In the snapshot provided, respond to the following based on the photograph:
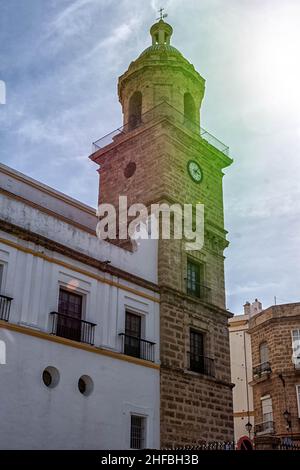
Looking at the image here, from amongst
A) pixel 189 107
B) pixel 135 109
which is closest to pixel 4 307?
pixel 135 109

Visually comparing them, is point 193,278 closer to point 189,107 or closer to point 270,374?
point 189,107

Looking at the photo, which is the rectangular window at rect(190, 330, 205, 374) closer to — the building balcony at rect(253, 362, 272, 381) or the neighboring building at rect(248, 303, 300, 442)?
the neighboring building at rect(248, 303, 300, 442)

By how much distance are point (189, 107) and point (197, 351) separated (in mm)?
9974

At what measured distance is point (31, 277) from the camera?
49.9 feet

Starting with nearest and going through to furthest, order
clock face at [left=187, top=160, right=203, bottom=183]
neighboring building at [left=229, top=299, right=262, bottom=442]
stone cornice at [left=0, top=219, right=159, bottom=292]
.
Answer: stone cornice at [left=0, top=219, right=159, bottom=292], clock face at [left=187, top=160, right=203, bottom=183], neighboring building at [left=229, top=299, right=262, bottom=442]

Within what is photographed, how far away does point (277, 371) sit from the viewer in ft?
95.9

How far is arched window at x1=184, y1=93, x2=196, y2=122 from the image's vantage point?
23922mm

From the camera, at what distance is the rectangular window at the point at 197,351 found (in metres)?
19.4

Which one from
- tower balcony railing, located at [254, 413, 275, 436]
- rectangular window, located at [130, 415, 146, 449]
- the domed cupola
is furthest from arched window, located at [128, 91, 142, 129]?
tower balcony railing, located at [254, 413, 275, 436]

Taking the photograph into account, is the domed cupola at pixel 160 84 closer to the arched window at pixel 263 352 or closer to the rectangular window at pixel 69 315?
the rectangular window at pixel 69 315

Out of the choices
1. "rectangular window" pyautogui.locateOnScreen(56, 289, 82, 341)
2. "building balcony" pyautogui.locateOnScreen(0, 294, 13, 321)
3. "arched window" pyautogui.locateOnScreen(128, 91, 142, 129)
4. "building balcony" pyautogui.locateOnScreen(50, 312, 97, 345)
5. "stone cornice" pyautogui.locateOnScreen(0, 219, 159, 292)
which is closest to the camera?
"building balcony" pyautogui.locateOnScreen(0, 294, 13, 321)

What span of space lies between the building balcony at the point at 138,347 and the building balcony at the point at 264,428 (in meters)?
13.2

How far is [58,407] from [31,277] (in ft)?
10.8

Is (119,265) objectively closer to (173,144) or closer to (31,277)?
(31,277)
